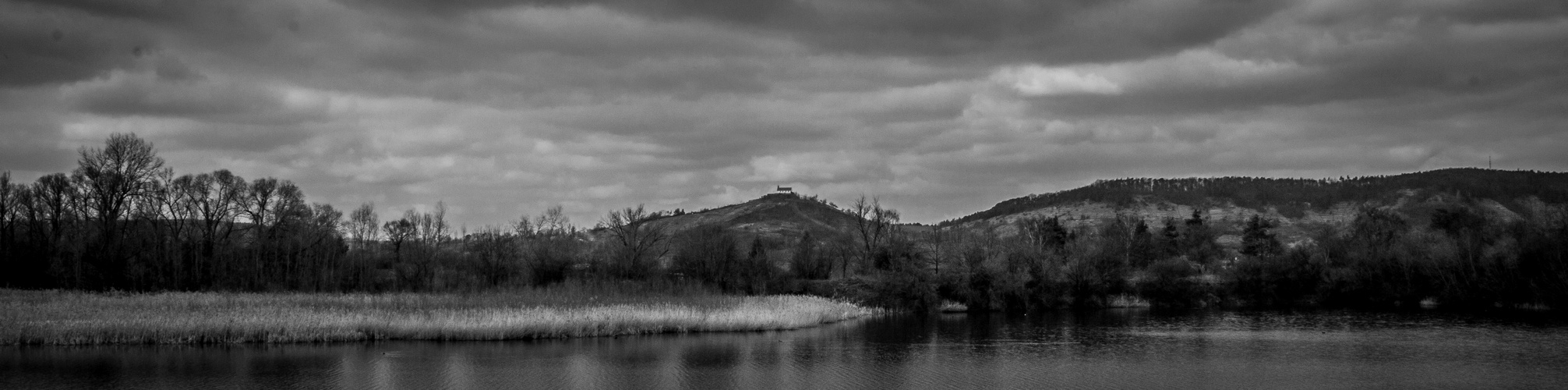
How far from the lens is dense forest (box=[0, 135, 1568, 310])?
217 ft

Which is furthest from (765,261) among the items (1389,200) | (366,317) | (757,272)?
(1389,200)

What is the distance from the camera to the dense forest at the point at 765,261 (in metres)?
66.1

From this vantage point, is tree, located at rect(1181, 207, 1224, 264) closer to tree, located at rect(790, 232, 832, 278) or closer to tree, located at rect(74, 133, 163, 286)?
tree, located at rect(790, 232, 832, 278)

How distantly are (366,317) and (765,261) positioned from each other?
40654 millimetres

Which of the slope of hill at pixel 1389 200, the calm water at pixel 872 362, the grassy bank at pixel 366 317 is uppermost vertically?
the slope of hill at pixel 1389 200

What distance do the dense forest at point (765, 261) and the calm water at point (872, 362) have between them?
19.9 metres

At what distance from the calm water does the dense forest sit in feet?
65.2

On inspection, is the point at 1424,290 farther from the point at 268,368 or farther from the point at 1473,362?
the point at 268,368

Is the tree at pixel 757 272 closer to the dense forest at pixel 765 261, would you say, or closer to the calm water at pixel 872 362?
the dense forest at pixel 765 261

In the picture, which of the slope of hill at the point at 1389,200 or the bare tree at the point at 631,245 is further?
the slope of hill at the point at 1389,200

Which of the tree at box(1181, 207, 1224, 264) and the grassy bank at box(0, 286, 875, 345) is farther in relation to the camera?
the tree at box(1181, 207, 1224, 264)

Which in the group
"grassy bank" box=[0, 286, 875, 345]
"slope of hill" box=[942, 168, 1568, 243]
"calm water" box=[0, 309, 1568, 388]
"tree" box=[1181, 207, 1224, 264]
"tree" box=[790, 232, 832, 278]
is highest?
"slope of hill" box=[942, 168, 1568, 243]

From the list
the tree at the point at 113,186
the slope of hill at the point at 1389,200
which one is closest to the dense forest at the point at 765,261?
the tree at the point at 113,186

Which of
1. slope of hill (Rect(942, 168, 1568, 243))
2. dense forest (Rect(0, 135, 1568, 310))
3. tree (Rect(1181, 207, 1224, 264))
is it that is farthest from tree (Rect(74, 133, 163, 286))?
slope of hill (Rect(942, 168, 1568, 243))
